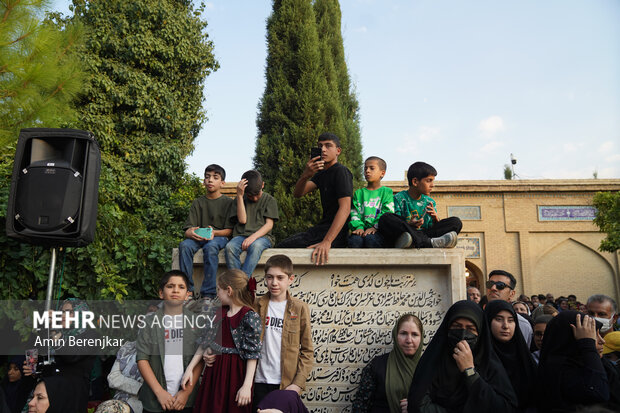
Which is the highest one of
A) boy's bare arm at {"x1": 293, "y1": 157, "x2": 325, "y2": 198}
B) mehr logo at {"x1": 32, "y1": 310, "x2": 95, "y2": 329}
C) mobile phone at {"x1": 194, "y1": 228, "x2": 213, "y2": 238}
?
boy's bare arm at {"x1": 293, "y1": 157, "x2": 325, "y2": 198}

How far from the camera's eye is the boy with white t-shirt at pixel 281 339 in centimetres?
326

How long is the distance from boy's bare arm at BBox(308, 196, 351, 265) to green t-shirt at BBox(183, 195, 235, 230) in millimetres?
928

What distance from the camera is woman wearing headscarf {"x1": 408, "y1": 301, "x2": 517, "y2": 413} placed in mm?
2730

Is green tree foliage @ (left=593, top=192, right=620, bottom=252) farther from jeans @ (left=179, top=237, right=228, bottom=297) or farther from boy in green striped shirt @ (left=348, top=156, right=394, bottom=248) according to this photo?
jeans @ (left=179, top=237, right=228, bottom=297)

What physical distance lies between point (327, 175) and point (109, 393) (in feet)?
11.7

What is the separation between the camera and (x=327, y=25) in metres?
12.4

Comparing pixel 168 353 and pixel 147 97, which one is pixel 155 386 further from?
pixel 147 97

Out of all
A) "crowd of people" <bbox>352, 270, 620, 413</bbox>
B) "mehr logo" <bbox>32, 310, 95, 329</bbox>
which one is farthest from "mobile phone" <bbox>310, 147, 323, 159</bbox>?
"mehr logo" <bbox>32, 310, 95, 329</bbox>

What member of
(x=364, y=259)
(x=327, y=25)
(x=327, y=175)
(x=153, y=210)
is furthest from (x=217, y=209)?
(x=327, y=25)

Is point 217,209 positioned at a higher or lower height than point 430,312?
higher

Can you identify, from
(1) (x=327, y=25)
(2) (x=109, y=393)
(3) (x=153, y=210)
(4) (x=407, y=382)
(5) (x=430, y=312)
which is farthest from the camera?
(1) (x=327, y=25)

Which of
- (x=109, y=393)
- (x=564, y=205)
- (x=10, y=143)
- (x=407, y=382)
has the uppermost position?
(x=564, y=205)

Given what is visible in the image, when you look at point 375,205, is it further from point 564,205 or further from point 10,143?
point 564,205

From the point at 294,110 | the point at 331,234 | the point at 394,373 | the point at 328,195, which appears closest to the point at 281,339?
the point at 394,373
